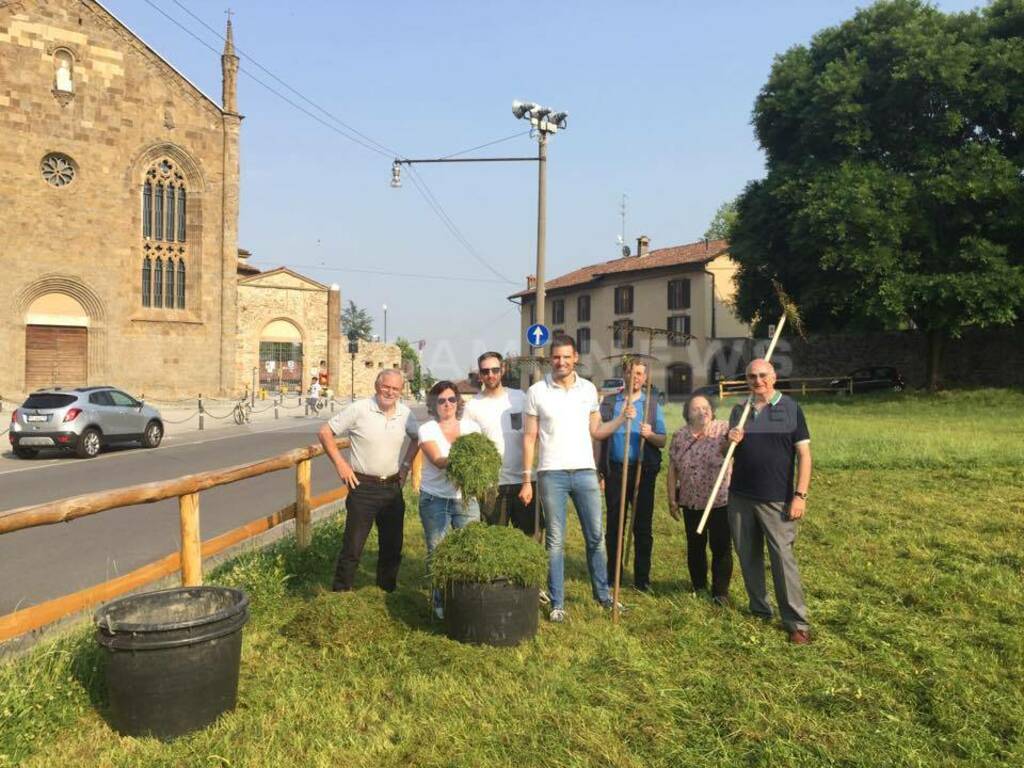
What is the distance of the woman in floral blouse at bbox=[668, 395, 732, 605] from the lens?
5.73 m

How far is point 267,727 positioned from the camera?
146 inches

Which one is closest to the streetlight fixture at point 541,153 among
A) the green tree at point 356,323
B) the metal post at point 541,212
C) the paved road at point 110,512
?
the metal post at point 541,212

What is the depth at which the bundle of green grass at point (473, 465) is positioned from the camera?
4.96m

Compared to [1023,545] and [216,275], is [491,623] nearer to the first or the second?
[1023,545]

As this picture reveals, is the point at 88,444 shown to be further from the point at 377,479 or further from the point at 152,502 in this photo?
the point at 377,479

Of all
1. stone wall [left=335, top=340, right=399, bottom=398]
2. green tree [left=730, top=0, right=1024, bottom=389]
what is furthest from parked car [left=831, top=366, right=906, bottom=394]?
stone wall [left=335, top=340, right=399, bottom=398]

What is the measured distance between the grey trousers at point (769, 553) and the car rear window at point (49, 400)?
15234 millimetres

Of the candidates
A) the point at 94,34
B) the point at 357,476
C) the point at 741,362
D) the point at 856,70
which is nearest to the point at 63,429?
the point at 357,476

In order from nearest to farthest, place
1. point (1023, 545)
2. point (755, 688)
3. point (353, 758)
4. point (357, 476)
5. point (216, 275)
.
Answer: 1. point (353, 758)
2. point (755, 688)
3. point (357, 476)
4. point (1023, 545)
5. point (216, 275)

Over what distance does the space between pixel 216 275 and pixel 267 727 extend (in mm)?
35650

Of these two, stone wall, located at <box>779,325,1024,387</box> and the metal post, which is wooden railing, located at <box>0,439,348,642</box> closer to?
the metal post

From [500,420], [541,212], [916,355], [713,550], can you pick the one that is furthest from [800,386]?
[500,420]

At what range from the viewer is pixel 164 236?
35.8 metres

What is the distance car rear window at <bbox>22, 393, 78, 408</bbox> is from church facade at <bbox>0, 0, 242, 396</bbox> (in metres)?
18.4
